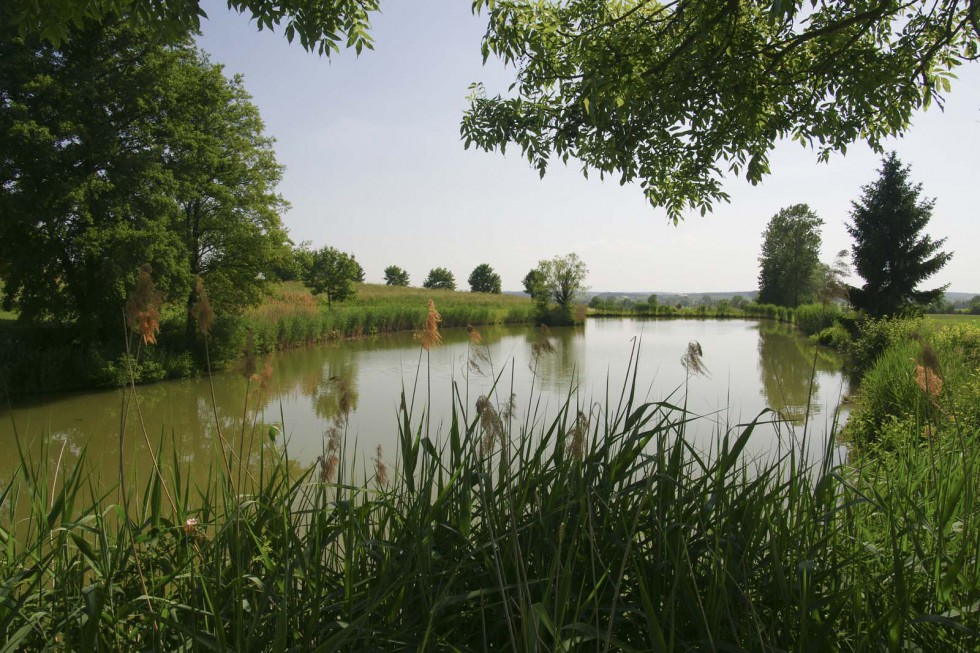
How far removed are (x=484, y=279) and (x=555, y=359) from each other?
56467mm

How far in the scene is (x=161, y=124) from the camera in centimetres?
1337

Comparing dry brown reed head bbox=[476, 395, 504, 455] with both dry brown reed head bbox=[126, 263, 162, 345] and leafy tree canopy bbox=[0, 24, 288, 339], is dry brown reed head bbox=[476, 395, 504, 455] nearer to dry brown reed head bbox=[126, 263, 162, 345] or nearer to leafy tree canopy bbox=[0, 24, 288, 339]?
dry brown reed head bbox=[126, 263, 162, 345]

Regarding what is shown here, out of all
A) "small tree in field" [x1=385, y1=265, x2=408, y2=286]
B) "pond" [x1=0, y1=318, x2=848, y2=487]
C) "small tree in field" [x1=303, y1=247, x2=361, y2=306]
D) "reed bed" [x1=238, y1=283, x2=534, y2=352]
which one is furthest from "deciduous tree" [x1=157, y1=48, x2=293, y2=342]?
"small tree in field" [x1=385, y1=265, x2=408, y2=286]

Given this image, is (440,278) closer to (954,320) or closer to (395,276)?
(395,276)

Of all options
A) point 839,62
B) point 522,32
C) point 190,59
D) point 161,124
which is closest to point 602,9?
point 522,32

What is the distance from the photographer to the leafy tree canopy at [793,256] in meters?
42.1

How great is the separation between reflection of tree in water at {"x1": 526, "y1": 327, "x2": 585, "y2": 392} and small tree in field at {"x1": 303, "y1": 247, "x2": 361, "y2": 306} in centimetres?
→ 995

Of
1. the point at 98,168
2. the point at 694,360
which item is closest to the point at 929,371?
the point at 694,360

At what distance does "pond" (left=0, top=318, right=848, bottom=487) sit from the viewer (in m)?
4.96

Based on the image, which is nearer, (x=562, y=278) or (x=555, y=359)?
(x=555, y=359)

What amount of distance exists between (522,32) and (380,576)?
3.77m

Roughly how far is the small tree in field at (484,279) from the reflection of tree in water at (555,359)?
44.9 metres

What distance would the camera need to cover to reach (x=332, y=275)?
24625mm

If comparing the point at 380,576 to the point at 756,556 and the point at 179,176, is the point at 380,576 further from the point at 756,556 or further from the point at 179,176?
the point at 179,176
